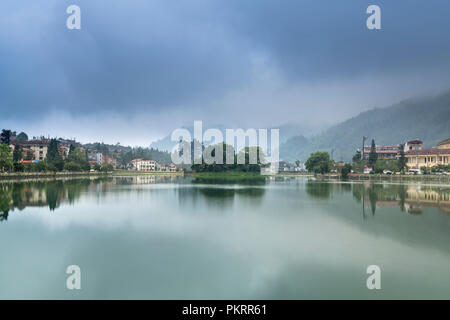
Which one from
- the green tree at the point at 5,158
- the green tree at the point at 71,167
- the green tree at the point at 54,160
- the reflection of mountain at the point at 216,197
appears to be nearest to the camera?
the reflection of mountain at the point at 216,197

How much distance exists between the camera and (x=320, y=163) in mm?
80812

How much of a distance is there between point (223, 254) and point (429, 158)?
87155 millimetres

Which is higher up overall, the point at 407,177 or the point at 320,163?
the point at 320,163

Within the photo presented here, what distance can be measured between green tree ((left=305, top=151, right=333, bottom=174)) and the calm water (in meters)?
61.3

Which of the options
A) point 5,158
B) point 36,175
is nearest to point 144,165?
point 36,175

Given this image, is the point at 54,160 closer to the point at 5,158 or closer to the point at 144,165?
the point at 5,158

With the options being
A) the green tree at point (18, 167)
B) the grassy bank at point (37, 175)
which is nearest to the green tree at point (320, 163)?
the grassy bank at point (37, 175)

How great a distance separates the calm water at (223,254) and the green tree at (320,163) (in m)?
61.3

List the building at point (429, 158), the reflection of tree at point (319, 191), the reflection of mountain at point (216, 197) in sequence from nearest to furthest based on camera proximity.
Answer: the reflection of mountain at point (216, 197)
the reflection of tree at point (319, 191)
the building at point (429, 158)

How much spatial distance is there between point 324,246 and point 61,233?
33.4 feet

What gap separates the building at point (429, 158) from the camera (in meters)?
78.1

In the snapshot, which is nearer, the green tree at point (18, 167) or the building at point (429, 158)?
the green tree at point (18, 167)

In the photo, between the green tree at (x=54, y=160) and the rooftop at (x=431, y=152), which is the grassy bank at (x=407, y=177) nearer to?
the rooftop at (x=431, y=152)

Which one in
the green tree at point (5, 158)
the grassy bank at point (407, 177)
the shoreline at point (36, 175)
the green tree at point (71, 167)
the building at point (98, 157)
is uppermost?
the building at point (98, 157)
